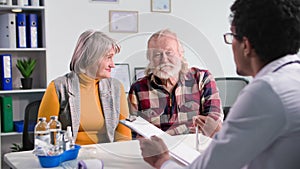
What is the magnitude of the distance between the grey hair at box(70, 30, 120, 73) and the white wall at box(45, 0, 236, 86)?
0.06m

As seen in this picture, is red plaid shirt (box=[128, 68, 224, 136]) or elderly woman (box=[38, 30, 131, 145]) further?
elderly woman (box=[38, 30, 131, 145])

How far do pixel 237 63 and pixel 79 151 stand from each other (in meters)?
1.06

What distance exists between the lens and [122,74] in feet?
6.98

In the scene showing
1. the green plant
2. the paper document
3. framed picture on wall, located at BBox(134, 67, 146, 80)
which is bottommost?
the paper document

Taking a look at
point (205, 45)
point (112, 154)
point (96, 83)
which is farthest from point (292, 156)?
point (96, 83)

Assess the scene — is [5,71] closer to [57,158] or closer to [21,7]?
[21,7]

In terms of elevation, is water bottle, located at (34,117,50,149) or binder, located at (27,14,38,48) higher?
A: binder, located at (27,14,38,48)

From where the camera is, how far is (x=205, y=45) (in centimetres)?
183

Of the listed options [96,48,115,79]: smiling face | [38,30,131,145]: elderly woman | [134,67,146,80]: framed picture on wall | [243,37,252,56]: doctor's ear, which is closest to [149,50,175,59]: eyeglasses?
[134,67,146,80]: framed picture on wall

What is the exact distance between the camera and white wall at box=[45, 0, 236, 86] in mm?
1831

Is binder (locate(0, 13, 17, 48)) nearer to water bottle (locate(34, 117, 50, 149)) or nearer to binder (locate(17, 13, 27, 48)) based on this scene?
binder (locate(17, 13, 27, 48))

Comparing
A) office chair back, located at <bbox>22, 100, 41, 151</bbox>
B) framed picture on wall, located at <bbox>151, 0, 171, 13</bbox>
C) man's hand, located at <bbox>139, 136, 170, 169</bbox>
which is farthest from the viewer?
framed picture on wall, located at <bbox>151, 0, 171, 13</bbox>

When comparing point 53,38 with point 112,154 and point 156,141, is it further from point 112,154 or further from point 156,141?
point 156,141

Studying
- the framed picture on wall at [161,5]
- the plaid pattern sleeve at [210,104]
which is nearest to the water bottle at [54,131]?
the plaid pattern sleeve at [210,104]
